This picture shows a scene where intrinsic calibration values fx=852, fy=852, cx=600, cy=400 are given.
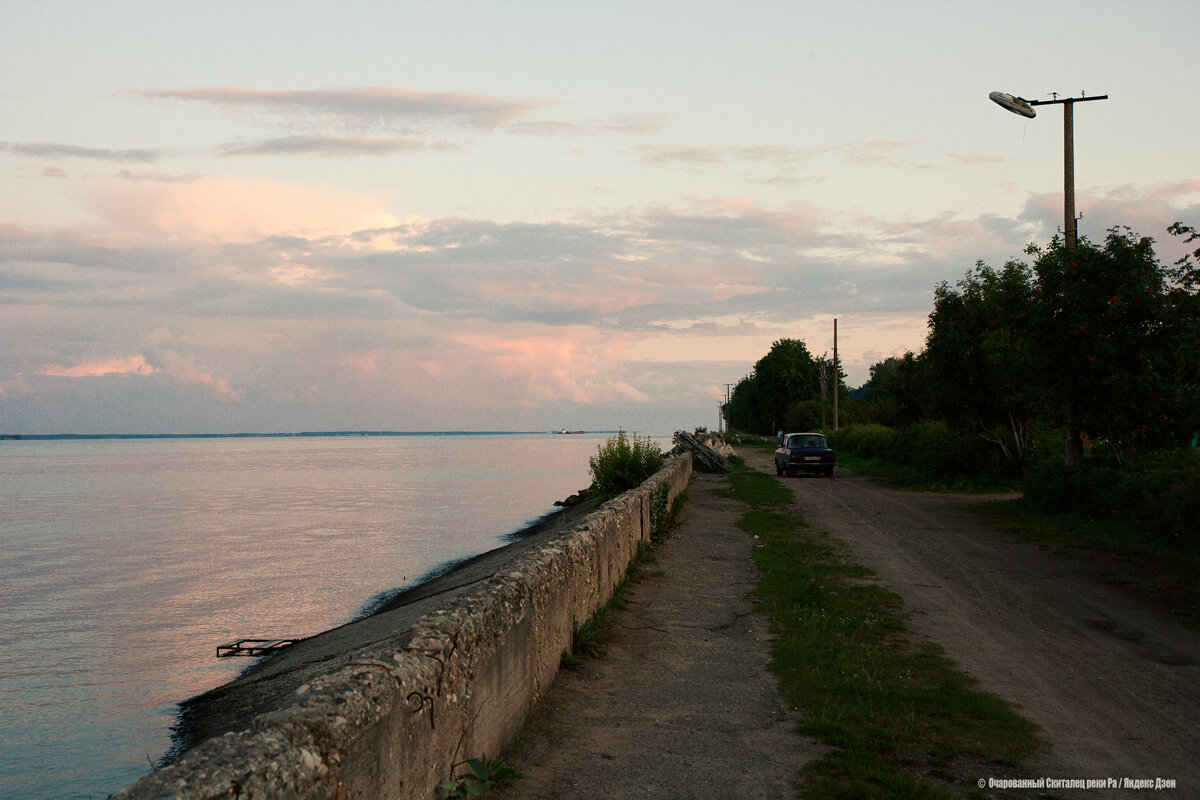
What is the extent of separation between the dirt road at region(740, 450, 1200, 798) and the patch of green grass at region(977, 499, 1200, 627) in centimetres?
35

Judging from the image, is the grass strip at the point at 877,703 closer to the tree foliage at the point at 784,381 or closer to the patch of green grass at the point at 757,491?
the patch of green grass at the point at 757,491

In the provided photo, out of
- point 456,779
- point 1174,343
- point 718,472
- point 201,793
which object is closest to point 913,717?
point 456,779

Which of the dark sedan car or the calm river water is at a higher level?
the dark sedan car

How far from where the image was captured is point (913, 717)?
240 inches

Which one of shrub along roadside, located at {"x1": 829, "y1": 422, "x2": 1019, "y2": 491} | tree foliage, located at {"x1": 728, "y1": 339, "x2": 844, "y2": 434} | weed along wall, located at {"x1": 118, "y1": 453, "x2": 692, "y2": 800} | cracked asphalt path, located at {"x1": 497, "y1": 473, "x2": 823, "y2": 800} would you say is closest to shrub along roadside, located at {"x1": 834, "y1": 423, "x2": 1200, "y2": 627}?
cracked asphalt path, located at {"x1": 497, "y1": 473, "x2": 823, "y2": 800}

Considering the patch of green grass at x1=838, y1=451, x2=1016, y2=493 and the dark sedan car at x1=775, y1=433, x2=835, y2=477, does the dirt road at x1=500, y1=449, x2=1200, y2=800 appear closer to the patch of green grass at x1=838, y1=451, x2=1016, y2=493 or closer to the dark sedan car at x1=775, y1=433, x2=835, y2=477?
the patch of green grass at x1=838, y1=451, x2=1016, y2=493

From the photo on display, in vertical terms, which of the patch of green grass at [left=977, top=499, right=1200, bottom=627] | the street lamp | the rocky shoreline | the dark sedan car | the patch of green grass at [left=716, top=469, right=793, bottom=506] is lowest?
the rocky shoreline

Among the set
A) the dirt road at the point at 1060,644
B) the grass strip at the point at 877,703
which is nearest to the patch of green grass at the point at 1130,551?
the dirt road at the point at 1060,644

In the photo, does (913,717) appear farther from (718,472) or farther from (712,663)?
(718,472)

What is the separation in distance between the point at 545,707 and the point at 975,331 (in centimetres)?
2342

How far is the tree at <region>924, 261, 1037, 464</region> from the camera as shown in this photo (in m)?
24.2

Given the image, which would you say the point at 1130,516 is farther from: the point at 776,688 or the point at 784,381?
the point at 784,381

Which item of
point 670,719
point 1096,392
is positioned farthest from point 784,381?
point 670,719

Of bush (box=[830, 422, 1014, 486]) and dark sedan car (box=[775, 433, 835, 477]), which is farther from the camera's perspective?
dark sedan car (box=[775, 433, 835, 477])
